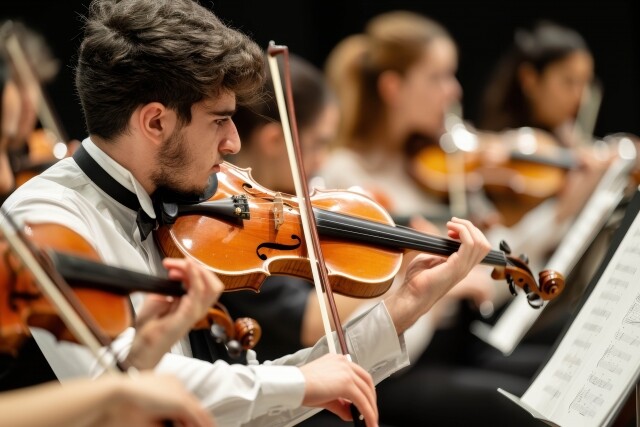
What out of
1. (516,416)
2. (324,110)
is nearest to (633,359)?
(516,416)

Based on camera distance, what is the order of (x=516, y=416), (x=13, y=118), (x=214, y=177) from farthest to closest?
(x=13, y=118)
(x=516, y=416)
(x=214, y=177)

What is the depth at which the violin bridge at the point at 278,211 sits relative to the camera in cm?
150

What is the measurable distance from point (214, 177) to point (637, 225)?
727mm

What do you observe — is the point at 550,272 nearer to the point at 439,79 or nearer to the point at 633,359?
the point at 633,359

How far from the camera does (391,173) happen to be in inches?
130

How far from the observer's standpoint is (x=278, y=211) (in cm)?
152

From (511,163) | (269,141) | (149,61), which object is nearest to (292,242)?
(149,61)

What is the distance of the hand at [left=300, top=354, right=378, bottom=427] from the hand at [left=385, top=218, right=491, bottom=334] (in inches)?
13.1

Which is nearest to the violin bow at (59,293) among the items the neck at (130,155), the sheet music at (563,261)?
the neck at (130,155)

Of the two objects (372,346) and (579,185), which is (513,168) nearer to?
(579,185)

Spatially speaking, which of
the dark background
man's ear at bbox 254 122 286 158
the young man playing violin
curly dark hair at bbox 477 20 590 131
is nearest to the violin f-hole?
the young man playing violin

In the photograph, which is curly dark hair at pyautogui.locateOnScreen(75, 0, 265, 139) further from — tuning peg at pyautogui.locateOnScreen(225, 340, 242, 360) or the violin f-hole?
tuning peg at pyautogui.locateOnScreen(225, 340, 242, 360)

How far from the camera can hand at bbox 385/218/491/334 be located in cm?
153

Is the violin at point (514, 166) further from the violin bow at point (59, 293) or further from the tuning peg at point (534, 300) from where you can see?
the violin bow at point (59, 293)
